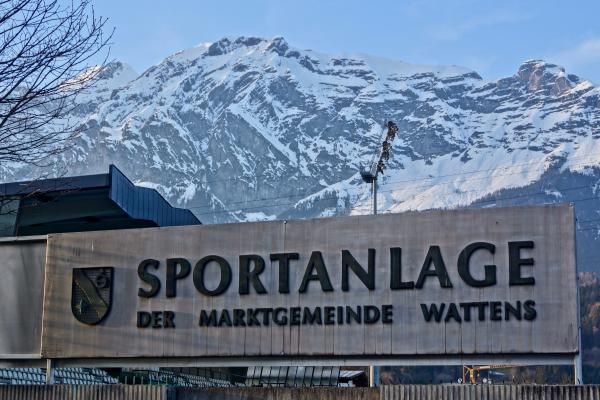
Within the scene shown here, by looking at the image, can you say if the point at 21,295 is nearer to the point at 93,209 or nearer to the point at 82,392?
the point at 82,392

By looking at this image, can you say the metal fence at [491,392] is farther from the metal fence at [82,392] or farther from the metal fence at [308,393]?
the metal fence at [82,392]

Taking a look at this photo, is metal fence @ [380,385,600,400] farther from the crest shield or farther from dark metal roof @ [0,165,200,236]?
dark metal roof @ [0,165,200,236]

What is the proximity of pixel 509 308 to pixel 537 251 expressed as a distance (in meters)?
1.39

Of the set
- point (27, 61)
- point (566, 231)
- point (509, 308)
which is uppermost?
point (27, 61)

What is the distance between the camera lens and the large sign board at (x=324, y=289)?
2445cm

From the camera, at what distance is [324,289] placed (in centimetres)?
2591

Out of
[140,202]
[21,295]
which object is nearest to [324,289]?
[21,295]

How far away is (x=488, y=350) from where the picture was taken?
24.5 m

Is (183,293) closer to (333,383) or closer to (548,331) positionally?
(333,383)

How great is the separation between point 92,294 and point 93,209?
562 inches

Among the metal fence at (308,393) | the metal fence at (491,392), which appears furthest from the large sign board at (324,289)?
the metal fence at (491,392)

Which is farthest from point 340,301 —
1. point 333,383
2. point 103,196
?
point 103,196

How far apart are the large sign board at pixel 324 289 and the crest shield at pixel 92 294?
3 centimetres

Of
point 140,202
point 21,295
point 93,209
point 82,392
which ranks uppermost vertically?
point 140,202
